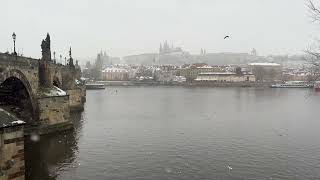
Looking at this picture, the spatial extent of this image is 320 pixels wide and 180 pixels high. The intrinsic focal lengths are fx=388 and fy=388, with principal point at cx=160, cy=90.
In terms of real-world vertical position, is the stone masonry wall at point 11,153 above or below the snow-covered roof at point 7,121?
below

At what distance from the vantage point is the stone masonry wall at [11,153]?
17.3m

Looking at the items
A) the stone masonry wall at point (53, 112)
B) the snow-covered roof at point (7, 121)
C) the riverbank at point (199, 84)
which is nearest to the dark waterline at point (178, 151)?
the stone masonry wall at point (53, 112)

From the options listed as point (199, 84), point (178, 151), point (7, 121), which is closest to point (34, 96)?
point (178, 151)

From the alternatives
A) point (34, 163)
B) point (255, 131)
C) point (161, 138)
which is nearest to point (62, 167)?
point (34, 163)

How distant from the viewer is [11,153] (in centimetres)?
1770

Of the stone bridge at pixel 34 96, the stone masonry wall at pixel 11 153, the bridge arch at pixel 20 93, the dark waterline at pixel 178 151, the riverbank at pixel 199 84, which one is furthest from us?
the riverbank at pixel 199 84

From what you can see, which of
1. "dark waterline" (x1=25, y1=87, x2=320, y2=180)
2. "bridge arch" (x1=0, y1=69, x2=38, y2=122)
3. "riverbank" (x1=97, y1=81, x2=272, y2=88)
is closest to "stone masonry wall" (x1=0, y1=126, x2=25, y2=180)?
"dark waterline" (x1=25, y1=87, x2=320, y2=180)

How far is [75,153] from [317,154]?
700 inches

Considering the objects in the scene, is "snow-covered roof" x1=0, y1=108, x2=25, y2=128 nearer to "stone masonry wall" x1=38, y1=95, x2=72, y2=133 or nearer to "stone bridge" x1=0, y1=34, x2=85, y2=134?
"stone bridge" x1=0, y1=34, x2=85, y2=134

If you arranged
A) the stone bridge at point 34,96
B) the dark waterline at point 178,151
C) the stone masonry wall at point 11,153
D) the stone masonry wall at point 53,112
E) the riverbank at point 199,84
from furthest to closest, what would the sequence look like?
1. the riverbank at point 199,84
2. the stone masonry wall at point 53,112
3. the stone bridge at point 34,96
4. the dark waterline at point 178,151
5. the stone masonry wall at point 11,153

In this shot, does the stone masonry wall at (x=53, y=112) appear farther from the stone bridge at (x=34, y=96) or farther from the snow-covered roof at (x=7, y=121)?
the snow-covered roof at (x=7, y=121)

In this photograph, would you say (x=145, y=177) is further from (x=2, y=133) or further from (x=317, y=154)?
(x=317, y=154)

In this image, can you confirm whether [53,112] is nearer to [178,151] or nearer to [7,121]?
[178,151]

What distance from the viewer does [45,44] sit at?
1550 inches
